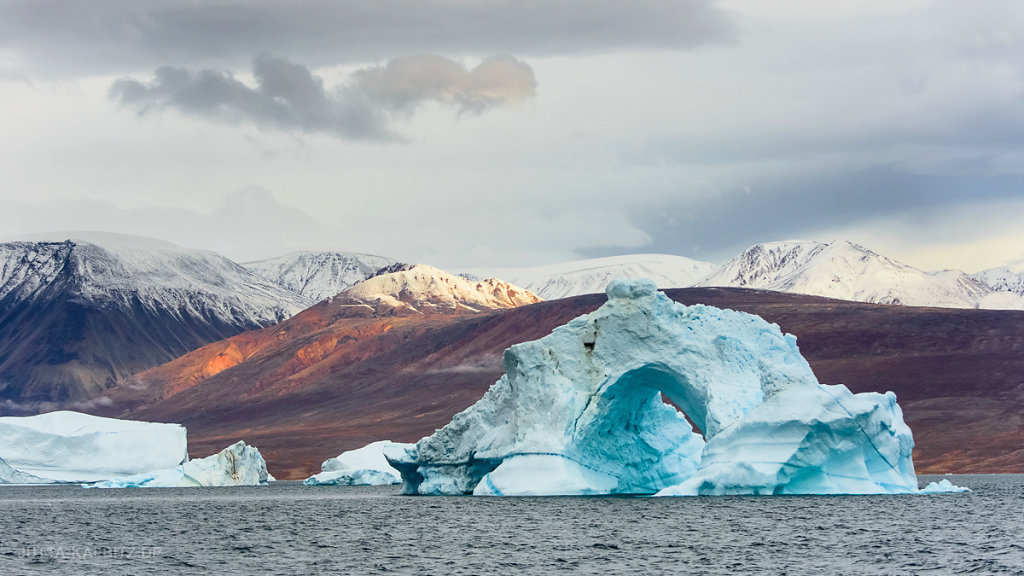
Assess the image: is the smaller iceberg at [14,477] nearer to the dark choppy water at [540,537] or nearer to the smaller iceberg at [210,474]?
the smaller iceberg at [210,474]

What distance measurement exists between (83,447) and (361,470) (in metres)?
23.9

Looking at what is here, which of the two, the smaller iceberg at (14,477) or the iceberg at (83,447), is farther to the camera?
the iceberg at (83,447)

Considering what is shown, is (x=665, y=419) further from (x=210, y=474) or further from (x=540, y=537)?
(x=210, y=474)

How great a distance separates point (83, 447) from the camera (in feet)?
353

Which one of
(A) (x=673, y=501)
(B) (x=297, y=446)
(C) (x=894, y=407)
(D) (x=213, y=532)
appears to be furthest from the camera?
(B) (x=297, y=446)

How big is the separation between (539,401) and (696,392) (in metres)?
7.43

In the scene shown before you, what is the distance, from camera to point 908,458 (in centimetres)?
5838

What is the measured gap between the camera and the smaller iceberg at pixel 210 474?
9992cm

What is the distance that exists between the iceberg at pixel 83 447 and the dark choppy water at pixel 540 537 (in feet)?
124

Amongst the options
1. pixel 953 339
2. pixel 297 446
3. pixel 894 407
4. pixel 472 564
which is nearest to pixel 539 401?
pixel 894 407

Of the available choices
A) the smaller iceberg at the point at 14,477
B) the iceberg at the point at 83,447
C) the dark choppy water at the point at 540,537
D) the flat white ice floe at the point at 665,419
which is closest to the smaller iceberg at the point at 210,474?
the iceberg at the point at 83,447

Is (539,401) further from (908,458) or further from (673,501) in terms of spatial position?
(908,458)

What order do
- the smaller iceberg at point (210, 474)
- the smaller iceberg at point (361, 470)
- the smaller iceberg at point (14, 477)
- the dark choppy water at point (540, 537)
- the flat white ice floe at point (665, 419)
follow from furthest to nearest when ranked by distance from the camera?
1. the smaller iceberg at point (361, 470)
2. the smaller iceberg at point (14, 477)
3. the smaller iceberg at point (210, 474)
4. the flat white ice floe at point (665, 419)
5. the dark choppy water at point (540, 537)

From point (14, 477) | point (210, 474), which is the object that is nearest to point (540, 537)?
point (210, 474)
